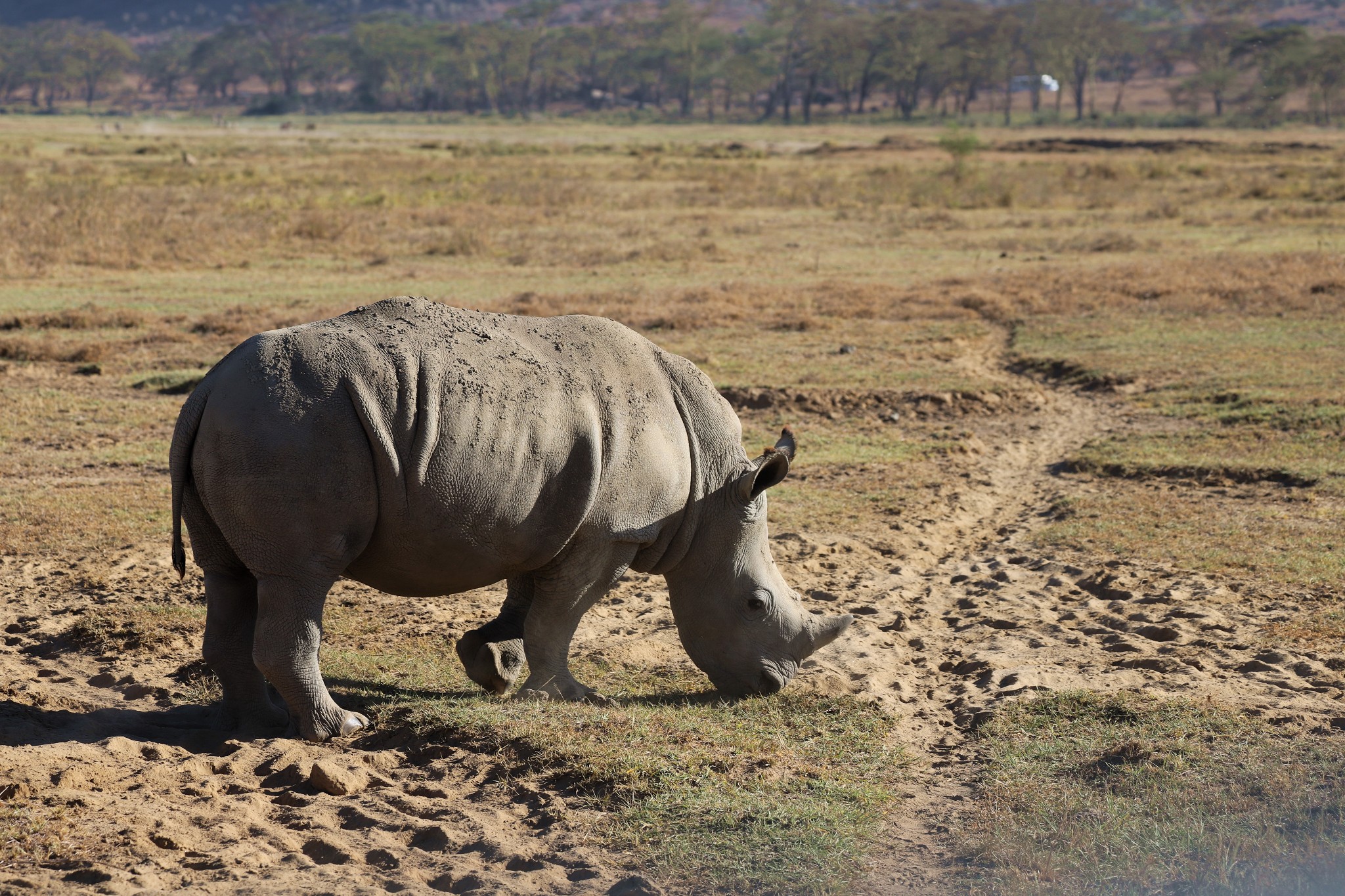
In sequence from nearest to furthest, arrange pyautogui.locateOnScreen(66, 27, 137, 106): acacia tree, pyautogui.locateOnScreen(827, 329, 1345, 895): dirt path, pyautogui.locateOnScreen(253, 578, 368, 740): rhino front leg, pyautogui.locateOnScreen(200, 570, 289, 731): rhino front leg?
pyautogui.locateOnScreen(253, 578, 368, 740): rhino front leg, pyautogui.locateOnScreen(827, 329, 1345, 895): dirt path, pyautogui.locateOnScreen(200, 570, 289, 731): rhino front leg, pyautogui.locateOnScreen(66, 27, 137, 106): acacia tree

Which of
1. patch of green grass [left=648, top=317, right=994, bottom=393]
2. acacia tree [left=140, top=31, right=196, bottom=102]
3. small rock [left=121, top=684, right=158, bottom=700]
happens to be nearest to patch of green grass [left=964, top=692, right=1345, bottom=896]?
small rock [left=121, top=684, right=158, bottom=700]

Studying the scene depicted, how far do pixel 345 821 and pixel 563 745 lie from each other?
87cm

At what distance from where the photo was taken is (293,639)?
4.77 metres

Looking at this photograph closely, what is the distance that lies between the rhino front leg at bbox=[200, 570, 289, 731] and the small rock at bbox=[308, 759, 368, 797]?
0.64m

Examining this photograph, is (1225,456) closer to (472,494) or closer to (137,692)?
(472,494)

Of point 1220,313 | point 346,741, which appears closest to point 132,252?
point 1220,313

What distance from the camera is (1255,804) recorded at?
14.8ft

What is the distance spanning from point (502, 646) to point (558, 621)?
1.17 feet

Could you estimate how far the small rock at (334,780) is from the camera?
462 cm

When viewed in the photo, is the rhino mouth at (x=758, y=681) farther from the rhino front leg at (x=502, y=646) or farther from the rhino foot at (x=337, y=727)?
the rhino foot at (x=337, y=727)

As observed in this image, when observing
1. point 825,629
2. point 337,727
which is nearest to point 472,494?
point 337,727

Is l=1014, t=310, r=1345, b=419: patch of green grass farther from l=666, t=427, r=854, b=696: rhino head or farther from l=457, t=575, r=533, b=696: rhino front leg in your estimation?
l=457, t=575, r=533, b=696: rhino front leg

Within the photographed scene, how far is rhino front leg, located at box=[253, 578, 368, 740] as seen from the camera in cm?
471

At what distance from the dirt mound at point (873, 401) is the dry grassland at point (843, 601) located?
0.15ft
